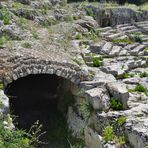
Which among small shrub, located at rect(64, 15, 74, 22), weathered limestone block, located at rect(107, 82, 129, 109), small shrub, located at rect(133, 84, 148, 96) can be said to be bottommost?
small shrub, located at rect(133, 84, 148, 96)

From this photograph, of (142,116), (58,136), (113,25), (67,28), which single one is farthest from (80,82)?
(113,25)

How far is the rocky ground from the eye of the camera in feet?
46.5

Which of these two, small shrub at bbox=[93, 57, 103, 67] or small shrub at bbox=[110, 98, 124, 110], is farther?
small shrub at bbox=[93, 57, 103, 67]

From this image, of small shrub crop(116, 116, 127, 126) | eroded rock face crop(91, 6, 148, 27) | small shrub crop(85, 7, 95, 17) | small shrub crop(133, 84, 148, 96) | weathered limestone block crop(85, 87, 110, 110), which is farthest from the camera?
eroded rock face crop(91, 6, 148, 27)

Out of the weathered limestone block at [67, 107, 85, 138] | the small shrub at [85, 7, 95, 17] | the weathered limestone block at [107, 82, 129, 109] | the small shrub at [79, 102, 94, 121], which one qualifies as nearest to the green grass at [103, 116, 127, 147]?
the weathered limestone block at [107, 82, 129, 109]

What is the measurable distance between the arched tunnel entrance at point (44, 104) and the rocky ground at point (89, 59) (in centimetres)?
85

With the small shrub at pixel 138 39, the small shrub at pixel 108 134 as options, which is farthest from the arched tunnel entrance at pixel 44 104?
the small shrub at pixel 138 39

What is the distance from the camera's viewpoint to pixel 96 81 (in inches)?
642

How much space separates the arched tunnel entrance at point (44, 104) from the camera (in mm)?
18211

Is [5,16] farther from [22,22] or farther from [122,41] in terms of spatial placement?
[122,41]

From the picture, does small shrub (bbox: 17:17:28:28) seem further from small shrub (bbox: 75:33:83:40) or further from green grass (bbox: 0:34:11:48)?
small shrub (bbox: 75:33:83:40)

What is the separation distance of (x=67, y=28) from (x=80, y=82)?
6281 millimetres

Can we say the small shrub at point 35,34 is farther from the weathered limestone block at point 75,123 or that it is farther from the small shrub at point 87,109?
the small shrub at point 87,109

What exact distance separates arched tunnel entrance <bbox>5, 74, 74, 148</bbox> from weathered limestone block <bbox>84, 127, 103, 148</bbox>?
1.58m
